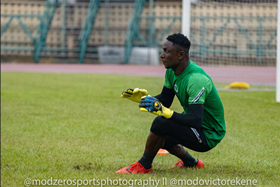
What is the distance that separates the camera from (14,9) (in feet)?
97.3

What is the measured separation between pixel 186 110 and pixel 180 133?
26 cm

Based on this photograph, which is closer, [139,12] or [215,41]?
[215,41]

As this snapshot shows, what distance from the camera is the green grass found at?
4.62m

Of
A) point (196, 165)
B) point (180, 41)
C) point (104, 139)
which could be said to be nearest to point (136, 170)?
point (196, 165)

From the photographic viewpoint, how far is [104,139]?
21.6 ft

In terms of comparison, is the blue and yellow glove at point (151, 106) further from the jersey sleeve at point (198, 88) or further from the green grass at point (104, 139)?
the green grass at point (104, 139)

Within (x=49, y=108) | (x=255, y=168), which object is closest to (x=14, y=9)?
(x=49, y=108)

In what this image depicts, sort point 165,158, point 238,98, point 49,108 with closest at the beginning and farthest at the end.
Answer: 1. point 165,158
2. point 49,108
3. point 238,98

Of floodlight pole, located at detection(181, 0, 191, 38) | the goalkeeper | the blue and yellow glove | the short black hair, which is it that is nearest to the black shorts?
the goalkeeper

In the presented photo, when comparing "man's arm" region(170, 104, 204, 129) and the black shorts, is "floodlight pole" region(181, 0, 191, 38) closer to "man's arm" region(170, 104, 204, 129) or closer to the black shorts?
the black shorts

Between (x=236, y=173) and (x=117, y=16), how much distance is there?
81.1 ft

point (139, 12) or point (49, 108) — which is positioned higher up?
point (139, 12)

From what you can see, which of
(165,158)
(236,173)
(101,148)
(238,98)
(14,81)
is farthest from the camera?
(14,81)

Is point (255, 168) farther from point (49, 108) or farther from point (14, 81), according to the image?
point (14, 81)
